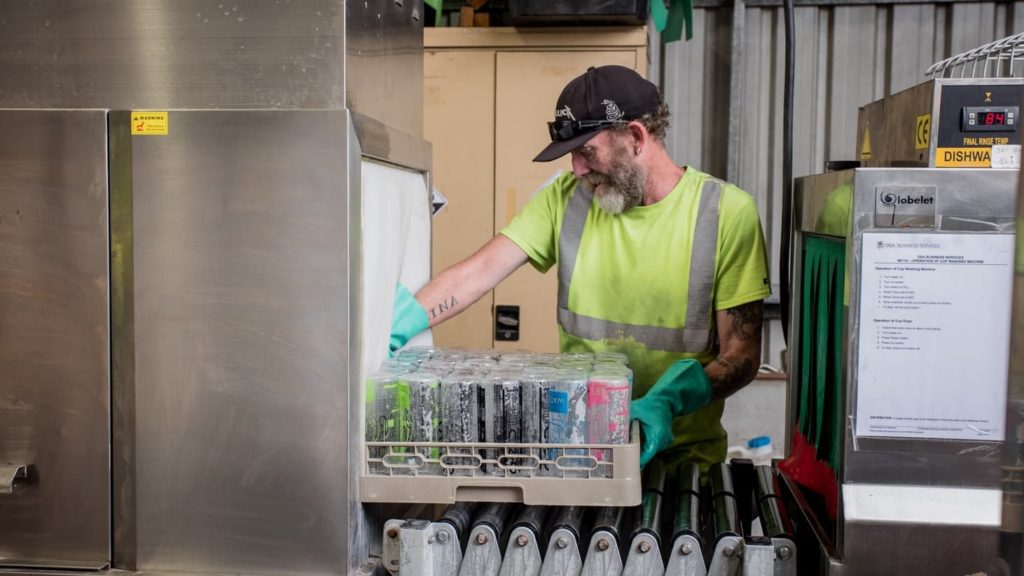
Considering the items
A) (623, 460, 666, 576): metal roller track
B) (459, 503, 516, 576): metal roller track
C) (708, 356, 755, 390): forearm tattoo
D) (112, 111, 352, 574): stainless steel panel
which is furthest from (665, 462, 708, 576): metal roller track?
(708, 356, 755, 390): forearm tattoo

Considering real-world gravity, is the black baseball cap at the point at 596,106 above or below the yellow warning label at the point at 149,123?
above

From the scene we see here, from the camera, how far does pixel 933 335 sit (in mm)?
1335

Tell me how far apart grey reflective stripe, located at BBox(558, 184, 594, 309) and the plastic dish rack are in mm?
971

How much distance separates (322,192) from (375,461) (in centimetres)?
40

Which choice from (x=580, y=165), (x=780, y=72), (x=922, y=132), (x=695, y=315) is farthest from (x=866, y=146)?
(x=780, y=72)

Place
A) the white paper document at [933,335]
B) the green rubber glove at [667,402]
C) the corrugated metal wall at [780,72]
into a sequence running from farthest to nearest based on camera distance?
the corrugated metal wall at [780,72]
the green rubber glove at [667,402]
the white paper document at [933,335]

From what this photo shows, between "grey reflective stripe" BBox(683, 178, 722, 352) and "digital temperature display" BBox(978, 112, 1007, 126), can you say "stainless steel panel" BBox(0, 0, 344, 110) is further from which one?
"grey reflective stripe" BBox(683, 178, 722, 352)

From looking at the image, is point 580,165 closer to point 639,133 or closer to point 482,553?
point 639,133

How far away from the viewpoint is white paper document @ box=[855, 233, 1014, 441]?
1.32 m

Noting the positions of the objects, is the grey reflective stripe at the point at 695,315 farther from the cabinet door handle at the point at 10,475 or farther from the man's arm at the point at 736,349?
the cabinet door handle at the point at 10,475

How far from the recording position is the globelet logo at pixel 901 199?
1.32m

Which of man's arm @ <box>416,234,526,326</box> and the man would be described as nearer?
man's arm @ <box>416,234,526,326</box>

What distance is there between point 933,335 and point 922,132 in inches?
11.9

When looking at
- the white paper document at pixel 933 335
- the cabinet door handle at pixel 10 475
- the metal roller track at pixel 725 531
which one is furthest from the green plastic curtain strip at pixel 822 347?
the cabinet door handle at pixel 10 475
